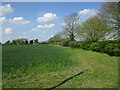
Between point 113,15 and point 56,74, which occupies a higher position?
point 113,15

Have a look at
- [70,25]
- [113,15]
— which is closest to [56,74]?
[113,15]

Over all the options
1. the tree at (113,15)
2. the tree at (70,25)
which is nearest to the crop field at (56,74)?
the tree at (113,15)

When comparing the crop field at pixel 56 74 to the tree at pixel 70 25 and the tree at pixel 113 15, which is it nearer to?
the tree at pixel 113 15

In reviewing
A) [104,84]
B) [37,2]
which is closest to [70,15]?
[37,2]

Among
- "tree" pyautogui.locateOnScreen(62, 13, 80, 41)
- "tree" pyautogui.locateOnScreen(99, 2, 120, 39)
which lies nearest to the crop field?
"tree" pyautogui.locateOnScreen(99, 2, 120, 39)

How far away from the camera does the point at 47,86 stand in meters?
2.79

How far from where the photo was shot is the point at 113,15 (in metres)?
10.4

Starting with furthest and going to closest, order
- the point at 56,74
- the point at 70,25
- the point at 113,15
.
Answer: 1. the point at 70,25
2. the point at 113,15
3. the point at 56,74

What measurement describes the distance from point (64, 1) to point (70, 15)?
26.2 m

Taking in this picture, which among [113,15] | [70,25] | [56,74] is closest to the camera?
[56,74]

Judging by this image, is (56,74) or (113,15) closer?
(56,74)

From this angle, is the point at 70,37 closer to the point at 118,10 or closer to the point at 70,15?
the point at 70,15

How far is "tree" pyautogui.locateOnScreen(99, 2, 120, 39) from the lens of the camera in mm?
10023

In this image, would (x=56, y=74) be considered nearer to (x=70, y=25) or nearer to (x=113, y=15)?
(x=113, y=15)
